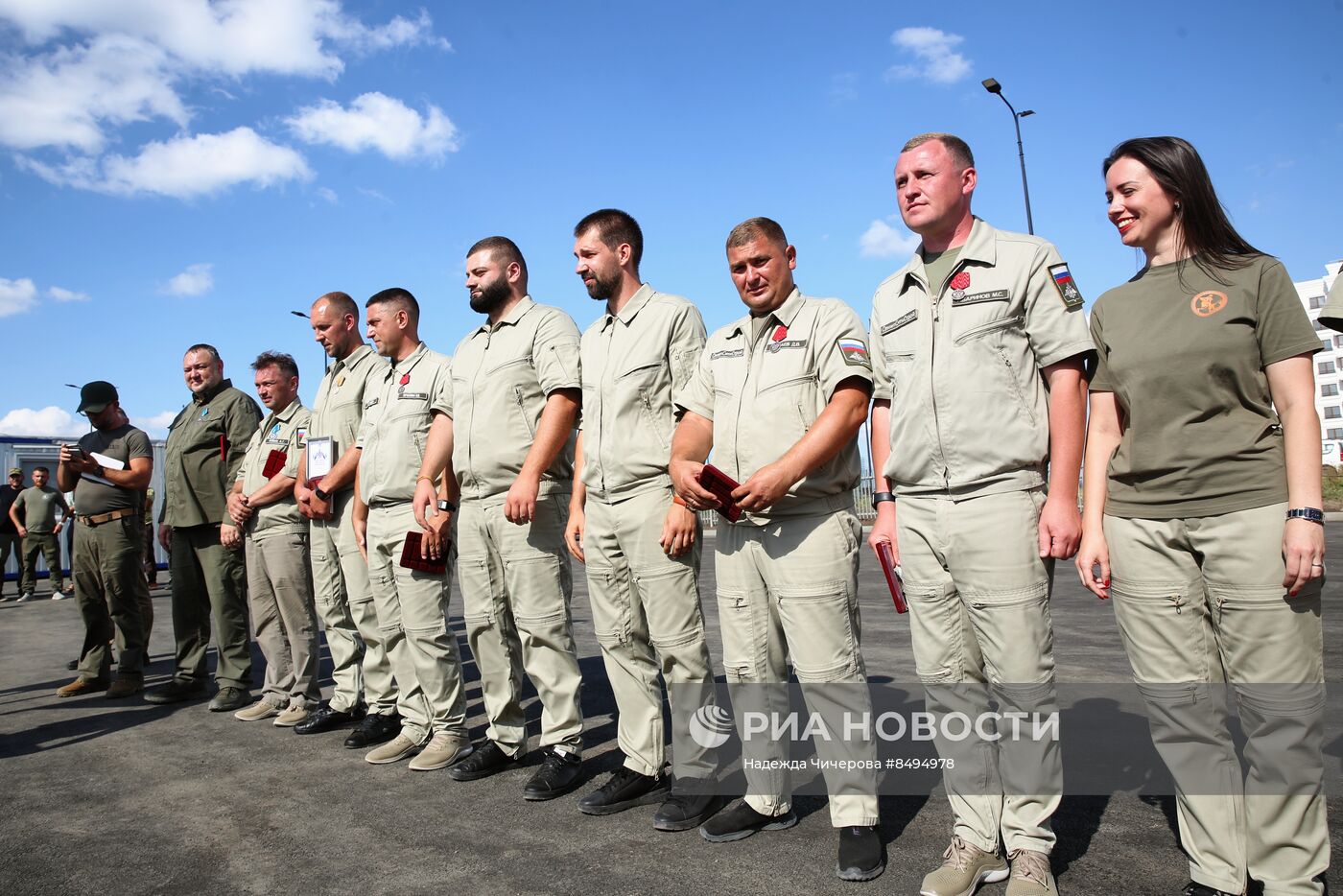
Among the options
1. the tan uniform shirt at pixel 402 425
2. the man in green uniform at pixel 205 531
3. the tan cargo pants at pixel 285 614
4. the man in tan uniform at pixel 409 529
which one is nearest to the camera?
the man in tan uniform at pixel 409 529

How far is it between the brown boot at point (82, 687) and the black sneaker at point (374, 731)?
2851 mm

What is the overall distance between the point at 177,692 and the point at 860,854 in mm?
5310

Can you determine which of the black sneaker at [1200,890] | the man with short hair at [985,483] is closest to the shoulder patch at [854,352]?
the man with short hair at [985,483]

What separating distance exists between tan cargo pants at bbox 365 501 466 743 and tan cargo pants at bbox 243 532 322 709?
3.50 feet

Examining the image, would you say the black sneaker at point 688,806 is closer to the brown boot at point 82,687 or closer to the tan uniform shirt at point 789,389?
the tan uniform shirt at point 789,389

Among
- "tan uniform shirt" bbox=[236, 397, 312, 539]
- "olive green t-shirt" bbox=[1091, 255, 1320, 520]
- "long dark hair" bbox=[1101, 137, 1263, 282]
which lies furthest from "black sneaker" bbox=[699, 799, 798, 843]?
"tan uniform shirt" bbox=[236, 397, 312, 539]

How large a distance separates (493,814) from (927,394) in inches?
92.7

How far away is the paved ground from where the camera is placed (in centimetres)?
292

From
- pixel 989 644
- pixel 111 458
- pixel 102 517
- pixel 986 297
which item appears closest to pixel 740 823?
pixel 989 644

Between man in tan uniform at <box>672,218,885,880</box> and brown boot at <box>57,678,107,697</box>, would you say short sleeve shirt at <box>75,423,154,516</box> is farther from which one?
man in tan uniform at <box>672,218,885,880</box>

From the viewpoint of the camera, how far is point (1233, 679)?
98.4 inches

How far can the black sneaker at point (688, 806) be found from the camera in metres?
3.40

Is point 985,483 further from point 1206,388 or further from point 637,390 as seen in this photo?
point 637,390

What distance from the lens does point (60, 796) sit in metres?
4.16
